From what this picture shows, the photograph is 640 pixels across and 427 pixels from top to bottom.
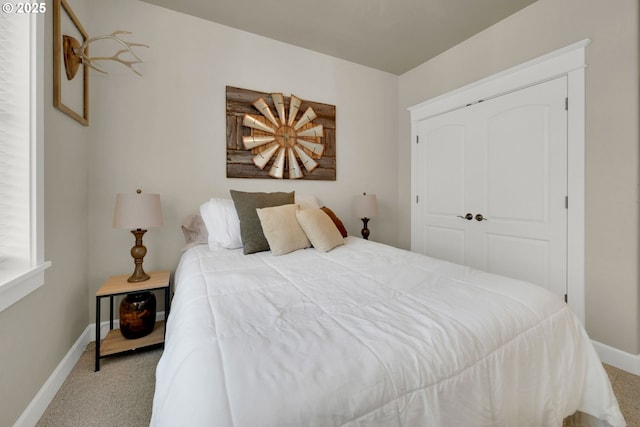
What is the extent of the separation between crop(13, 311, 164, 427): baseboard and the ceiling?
2.65 metres

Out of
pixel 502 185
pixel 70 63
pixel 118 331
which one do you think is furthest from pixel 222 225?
pixel 502 185

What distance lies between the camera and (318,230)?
2.06 m

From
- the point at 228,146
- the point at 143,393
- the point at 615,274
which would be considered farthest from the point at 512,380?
the point at 228,146

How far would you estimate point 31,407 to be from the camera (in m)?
1.31

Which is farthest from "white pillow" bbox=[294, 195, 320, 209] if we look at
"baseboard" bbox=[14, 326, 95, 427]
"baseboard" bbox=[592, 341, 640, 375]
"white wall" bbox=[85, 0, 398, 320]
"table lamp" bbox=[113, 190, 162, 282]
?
"baseboard" bbox=[592, 341, 640, 375]

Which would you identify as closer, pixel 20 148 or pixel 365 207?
pixel 20 148

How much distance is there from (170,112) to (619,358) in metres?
3.80

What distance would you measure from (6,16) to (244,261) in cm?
164

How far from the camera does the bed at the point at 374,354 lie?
616mm

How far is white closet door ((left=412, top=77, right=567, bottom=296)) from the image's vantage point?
2180 millimetres

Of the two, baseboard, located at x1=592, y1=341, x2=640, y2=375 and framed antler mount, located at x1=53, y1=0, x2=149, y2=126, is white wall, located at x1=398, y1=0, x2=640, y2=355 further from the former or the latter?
framed antler mount, located at x1=53, y1=0, x2=149, y2=126

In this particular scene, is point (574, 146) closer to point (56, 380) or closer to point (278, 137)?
point (278, 137)

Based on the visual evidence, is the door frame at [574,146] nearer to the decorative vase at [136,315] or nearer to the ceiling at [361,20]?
the ceiling at [361,20]

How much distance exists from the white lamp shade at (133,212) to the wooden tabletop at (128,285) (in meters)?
0.39
